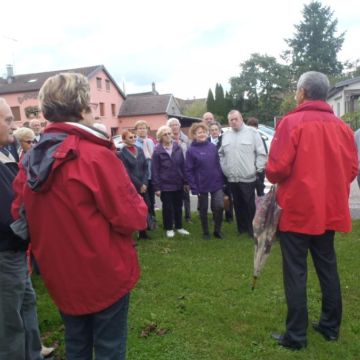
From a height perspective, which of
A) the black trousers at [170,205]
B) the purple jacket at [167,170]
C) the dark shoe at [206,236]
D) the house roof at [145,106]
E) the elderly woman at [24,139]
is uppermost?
the house roof at [145,106]

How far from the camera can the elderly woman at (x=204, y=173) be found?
7137 millimetres

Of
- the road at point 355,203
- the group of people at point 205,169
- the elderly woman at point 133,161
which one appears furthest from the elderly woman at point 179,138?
the road at point 355,203

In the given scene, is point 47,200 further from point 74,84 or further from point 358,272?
point 358,272

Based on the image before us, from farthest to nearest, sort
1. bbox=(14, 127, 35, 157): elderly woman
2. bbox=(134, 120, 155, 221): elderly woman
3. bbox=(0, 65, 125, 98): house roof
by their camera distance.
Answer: bbox=(0, 65, 125, 98): house roof
bbox=(134, 120, 155, 221): elderly woman
bbox=(14, 127, 35, 157): elderly woman

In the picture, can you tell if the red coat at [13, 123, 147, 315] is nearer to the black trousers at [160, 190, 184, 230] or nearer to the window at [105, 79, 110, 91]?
the black trousers at [160, 190, 184, 230]

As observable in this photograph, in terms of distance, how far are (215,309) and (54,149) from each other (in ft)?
9.41

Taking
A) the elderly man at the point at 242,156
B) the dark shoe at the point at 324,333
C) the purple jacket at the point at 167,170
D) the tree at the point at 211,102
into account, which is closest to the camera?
the dark shoe at the point at 324,333

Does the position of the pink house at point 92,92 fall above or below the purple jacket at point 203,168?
above

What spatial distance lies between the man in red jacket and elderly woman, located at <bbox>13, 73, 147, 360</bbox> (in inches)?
59.1

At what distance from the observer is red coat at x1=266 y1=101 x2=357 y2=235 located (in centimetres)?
326

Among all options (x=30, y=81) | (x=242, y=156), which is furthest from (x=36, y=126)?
(x=30, y=81)

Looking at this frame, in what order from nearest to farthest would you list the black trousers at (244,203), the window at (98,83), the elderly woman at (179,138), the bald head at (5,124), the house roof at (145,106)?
the bald head at (5,124)
the black trousers at (244,203)
the elderly woman at (179,138)
the window at (98,83)
the house roof at (145,106)

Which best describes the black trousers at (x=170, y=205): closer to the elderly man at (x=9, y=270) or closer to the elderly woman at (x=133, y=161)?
the elderly woman at (x=133, y=161)

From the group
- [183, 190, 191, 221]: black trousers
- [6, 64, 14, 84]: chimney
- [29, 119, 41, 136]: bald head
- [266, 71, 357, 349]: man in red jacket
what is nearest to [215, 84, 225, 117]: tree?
[6, 64, 14, 84]: chimney
